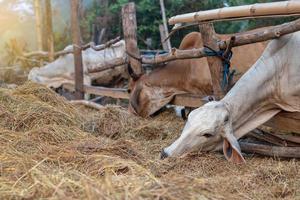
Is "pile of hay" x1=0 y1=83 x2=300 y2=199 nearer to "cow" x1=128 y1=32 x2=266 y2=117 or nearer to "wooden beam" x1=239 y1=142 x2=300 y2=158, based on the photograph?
"wooden beam" x1=239 y1=142 x2=300 y2=158

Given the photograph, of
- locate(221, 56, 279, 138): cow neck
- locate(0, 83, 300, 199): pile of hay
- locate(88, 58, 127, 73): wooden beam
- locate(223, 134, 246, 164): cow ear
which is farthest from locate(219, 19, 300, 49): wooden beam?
locate(88, 58, 127, 73): wooden beam

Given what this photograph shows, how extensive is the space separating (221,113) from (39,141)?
64.5 inches

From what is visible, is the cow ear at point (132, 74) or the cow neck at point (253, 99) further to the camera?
the cow ear at point (132, 74)

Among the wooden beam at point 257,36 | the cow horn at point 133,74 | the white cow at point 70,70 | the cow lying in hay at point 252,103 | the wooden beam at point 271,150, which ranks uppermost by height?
the wooden beam at point 257,36

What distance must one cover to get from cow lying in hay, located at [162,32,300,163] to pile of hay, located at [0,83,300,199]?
17cm

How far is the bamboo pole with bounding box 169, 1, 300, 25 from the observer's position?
426cm

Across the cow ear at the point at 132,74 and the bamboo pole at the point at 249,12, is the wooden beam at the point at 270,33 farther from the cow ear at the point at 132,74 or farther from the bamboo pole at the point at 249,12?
the cow ear at the point at 132,74

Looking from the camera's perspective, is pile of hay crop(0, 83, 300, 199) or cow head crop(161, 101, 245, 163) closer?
pile of hay crop(0, 83, 300, 199)

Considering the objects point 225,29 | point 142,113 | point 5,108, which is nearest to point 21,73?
point 225,29

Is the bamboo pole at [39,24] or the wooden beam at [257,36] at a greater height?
the wooden beam at [257,36]

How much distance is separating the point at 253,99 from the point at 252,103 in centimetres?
4

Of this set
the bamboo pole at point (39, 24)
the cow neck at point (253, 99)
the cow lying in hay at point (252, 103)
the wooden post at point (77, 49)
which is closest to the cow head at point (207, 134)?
the cow lying in hay at point (252, 103)

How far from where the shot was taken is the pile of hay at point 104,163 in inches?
108

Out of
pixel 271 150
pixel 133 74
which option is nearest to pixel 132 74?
pixel 133 74
